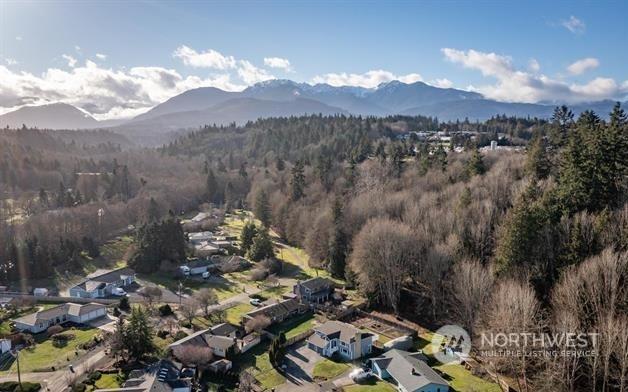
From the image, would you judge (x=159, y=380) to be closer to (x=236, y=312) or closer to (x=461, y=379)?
(x=236, y=312)

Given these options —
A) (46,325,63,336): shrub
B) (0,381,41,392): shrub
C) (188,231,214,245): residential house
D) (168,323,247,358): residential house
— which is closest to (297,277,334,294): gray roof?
(168,323,247,358): residential house

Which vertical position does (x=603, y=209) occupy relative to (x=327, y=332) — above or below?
above

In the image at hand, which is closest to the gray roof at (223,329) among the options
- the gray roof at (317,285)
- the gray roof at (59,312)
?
the gray roof at (317,285)

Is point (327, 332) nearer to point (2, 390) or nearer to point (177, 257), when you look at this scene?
point (2, 390)

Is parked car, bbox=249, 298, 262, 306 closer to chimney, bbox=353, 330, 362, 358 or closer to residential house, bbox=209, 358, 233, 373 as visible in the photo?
residential house, bbox=209, 358, 233, 373

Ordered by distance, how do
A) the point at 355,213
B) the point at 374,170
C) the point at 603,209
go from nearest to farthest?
the point at 603,209
the point at 355,213
the point at 374,170

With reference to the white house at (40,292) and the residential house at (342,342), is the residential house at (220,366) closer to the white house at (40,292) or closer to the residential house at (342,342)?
the residential house at (342,342)

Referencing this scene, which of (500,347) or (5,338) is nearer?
(500,347)

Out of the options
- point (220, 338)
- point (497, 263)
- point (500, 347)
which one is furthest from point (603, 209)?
point (220, 338)
